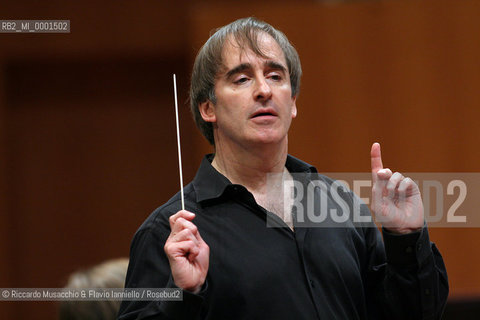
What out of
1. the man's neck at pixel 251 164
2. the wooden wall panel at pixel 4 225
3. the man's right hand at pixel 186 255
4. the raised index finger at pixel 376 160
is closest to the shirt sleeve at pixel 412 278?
the raised index finger at pixel 376 160

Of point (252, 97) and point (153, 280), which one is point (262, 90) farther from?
point (153, 280)

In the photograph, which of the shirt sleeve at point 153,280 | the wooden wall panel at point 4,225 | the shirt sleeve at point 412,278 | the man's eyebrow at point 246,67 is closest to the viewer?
the shirt sleeve at point 153,280

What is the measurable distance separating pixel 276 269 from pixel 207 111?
0.47 meters

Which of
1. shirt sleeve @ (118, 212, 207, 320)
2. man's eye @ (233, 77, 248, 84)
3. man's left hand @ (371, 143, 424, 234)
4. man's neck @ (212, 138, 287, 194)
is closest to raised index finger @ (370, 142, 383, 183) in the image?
man's left hand @ (371, 143, 424, 234)

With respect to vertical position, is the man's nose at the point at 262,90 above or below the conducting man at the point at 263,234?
→ above

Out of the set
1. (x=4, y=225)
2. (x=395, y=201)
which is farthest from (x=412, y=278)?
(x=4, y=225)

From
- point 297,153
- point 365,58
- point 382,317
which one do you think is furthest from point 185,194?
point 365,58

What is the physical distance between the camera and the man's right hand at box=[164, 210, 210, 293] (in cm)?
128

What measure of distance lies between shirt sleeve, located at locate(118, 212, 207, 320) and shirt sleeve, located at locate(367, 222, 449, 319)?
17.2 inches

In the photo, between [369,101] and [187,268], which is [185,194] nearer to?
[187,268]

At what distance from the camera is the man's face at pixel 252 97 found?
5.04 feet

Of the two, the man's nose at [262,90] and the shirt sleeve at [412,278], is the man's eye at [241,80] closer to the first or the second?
the man's nose at [262,90]

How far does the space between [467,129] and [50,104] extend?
217 cm

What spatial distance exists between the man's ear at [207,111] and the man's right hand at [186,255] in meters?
0.39
